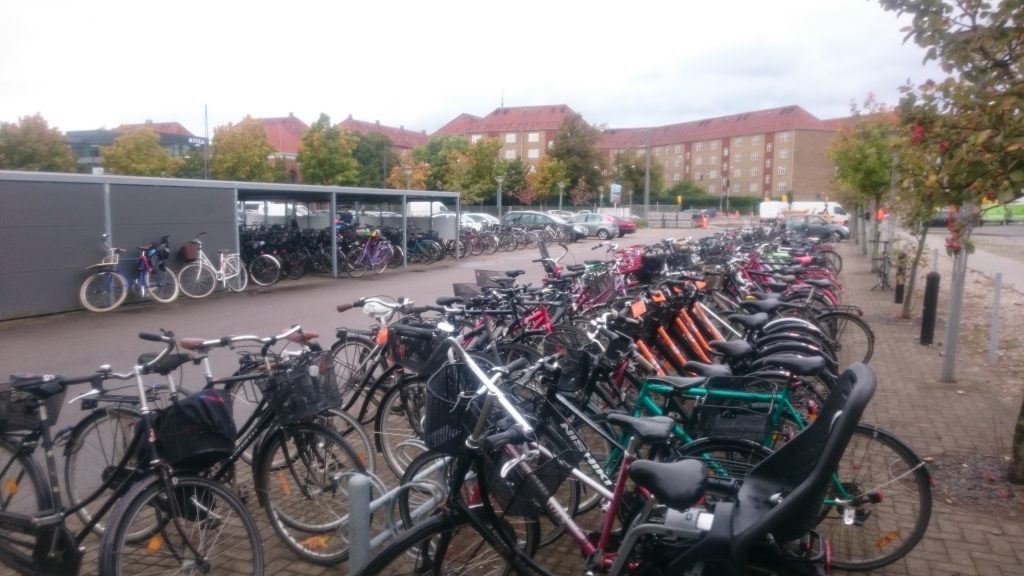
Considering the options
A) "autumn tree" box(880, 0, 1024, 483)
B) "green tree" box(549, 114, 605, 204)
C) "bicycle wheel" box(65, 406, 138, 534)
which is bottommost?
"bicycle wheel" box(65, 406, 138, 534)

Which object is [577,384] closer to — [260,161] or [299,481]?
[299,481]

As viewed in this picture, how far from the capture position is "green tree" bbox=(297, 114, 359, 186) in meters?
51.3

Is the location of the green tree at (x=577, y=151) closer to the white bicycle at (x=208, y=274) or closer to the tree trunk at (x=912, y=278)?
the white bicycle at (x=208, y=274)

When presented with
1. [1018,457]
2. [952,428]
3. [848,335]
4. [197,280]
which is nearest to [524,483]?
[1018,457]

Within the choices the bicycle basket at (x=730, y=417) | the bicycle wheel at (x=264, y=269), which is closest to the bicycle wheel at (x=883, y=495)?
the bicycle basket at (x=730, y=417)

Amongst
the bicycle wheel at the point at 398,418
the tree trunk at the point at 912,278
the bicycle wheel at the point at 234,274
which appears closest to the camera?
the bicycle wheel at the point at 398,418

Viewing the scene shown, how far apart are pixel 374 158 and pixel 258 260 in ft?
173

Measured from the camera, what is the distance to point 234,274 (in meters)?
15.1

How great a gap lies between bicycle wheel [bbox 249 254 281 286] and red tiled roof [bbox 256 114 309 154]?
234 ft

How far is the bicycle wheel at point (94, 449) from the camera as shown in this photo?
138 inches

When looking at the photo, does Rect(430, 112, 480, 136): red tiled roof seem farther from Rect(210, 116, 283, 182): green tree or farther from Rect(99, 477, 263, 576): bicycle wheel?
Rect(99, 477, 263, 576): bicycle wheel

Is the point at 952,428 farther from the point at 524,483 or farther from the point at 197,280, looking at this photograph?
the point at 197,280

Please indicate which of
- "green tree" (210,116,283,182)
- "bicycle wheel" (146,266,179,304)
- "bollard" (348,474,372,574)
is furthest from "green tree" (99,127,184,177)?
"bollard" (348,474,372,574)

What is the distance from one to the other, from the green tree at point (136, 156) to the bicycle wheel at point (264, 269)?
97.8 feet
